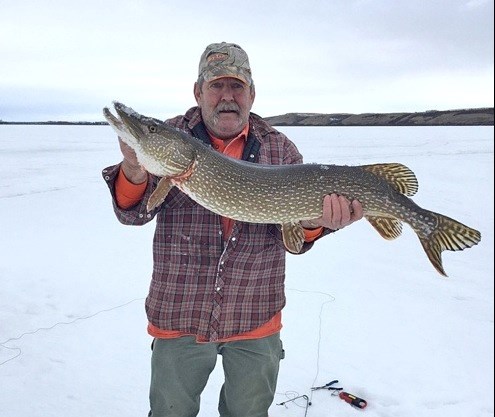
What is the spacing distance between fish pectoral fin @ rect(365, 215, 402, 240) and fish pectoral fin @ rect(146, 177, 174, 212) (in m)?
0.95

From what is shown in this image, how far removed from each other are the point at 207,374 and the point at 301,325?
5.47 feet

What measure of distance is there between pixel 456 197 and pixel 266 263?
720cm

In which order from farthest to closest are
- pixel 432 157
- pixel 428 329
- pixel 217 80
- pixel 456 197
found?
1. pixel 432 157
2. pixel 456 197
3. pixel 428 329
4. pixel 217 80

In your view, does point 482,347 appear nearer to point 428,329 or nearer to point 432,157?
point 428,329

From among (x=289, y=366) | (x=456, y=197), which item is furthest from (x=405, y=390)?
(x=456, y=197)

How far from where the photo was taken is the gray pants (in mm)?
Result: 1974

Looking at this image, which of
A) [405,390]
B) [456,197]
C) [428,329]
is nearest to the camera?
[405,390]

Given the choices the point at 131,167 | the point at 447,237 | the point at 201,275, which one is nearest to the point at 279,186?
the point at 201,275

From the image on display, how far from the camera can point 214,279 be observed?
198 cm

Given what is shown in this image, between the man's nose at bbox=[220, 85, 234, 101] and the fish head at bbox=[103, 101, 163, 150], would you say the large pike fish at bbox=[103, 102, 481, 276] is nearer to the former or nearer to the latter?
the fish head at bbox=[103, 101, 163, 150]

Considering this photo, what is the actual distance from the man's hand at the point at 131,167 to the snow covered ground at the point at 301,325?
1389 millimetres

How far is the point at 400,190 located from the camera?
7.20 feet

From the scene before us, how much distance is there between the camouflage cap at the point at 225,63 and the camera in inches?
81.9

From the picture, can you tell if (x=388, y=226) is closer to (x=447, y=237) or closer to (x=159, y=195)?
(x=447, y=237)
